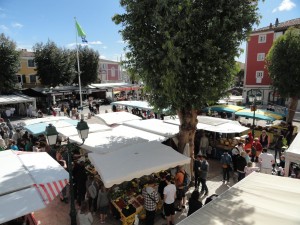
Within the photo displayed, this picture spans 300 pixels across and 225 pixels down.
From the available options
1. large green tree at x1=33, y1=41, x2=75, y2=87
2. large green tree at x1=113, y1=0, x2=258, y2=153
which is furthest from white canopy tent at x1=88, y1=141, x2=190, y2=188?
large green tree at x1=33, y1=41, x2=75, y2=87

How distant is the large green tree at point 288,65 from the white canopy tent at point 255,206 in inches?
645

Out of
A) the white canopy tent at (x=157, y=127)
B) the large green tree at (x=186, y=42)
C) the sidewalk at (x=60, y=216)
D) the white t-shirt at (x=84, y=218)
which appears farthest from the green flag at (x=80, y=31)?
the white t-shirt at (x=84, y=218)

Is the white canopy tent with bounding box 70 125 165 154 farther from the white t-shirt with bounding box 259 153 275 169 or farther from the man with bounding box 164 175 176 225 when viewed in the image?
the white t-shirt with bounding box 259 153 275 169

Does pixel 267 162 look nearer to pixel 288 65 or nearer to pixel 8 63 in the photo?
pixel 288 65

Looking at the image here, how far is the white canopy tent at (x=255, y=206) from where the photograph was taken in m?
4.16

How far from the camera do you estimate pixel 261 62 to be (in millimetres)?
33344

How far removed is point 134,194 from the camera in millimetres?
7387

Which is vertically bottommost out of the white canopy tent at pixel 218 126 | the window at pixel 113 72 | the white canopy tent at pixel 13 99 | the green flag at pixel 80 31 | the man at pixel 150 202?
the man at pixel 150 202

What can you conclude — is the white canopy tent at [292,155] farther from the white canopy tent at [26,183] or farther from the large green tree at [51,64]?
the large green tree at [51,64]

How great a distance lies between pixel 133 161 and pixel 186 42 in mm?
4183

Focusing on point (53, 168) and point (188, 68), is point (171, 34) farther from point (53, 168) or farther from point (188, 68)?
point (53, 168)

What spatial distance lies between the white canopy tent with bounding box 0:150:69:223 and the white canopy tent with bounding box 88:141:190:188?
44.7 inches

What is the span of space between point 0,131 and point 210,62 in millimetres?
13608

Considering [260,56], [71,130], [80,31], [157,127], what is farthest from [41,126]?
[260,56]
